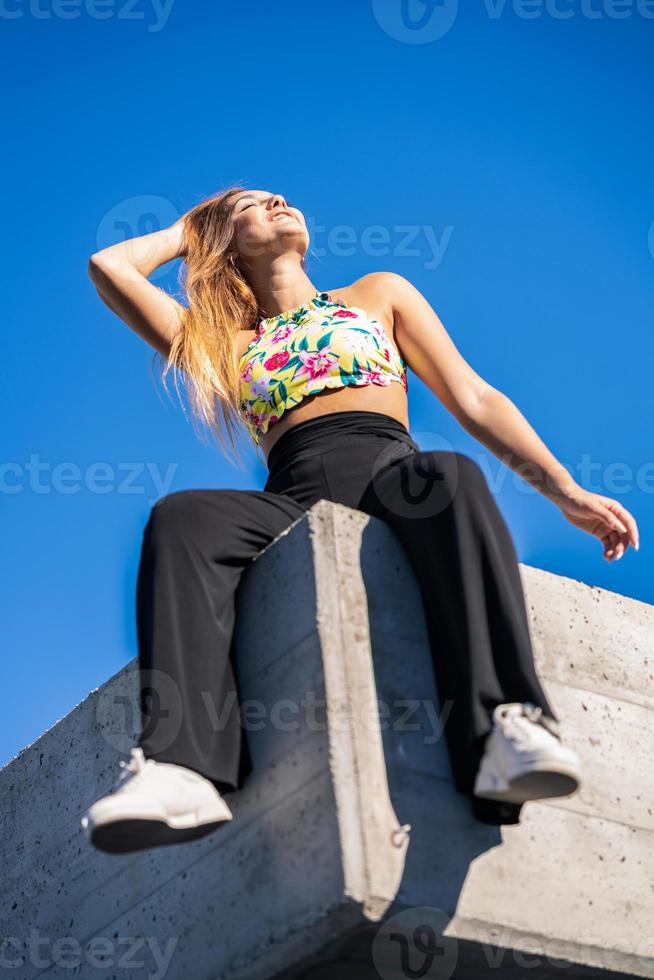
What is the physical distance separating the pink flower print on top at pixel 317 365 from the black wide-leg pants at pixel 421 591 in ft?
1.46

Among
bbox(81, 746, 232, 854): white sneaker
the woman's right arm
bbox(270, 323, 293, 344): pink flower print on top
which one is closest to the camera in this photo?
bbox(81, 746, 232, 854): white sneaker

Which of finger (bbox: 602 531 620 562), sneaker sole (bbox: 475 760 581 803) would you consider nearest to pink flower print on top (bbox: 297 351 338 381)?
finger (bbox: 602 531 620 562)

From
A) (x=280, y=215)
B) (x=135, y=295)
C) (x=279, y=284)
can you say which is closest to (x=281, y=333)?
(x=279, y=284)

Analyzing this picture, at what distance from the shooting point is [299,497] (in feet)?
9.45

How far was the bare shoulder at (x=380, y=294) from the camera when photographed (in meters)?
3.35

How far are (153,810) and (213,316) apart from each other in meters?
1.80

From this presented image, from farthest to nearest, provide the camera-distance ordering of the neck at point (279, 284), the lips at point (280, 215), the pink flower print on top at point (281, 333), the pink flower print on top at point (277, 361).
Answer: the lips at point (280, 215) → the neck at point (279, 284) → the pink flower print on top at point (281, 333) → the pink flower print on top at point (277, 361)

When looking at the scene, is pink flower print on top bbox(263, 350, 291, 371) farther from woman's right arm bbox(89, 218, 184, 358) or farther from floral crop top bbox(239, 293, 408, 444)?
woman's right arm bbox(89, 218, 184, 358)

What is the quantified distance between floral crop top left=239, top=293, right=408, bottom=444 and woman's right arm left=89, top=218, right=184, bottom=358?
302 mm

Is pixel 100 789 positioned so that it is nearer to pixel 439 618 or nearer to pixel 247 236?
pixel 439 618

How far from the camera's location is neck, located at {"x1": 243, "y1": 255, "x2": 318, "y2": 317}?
360cm

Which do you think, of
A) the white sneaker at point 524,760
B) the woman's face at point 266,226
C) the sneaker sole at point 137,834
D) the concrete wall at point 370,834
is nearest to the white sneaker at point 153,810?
the sneaker sole at point 137,834

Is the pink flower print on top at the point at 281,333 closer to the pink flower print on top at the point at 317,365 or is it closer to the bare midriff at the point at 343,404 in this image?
the pink flower print on top at the point at 317,365

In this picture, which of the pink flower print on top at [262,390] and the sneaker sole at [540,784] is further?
the pink flower print on top at [262,390]
